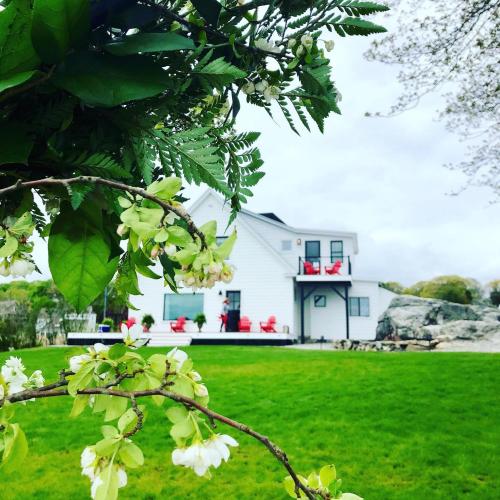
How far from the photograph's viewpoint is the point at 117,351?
2.65 ft

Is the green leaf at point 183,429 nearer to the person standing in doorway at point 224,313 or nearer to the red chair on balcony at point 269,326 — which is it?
the red chair on balcony at point 269,326

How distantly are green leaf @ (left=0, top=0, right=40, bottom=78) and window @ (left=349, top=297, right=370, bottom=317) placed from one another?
2785 centimetres

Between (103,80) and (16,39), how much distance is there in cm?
12

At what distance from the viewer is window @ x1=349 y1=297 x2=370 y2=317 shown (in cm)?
2767

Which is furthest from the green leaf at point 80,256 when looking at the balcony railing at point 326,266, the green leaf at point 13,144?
the balcony railing at point 326,266

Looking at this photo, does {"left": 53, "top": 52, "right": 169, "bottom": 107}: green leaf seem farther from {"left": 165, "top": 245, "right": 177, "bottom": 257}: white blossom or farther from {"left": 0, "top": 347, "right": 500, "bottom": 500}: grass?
{"left": 0, "top": 347, "right": 500, "bottom": 500}: grass

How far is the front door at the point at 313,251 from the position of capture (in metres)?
28.3

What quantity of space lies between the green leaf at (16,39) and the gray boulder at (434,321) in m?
23.8

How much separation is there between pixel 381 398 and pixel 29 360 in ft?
31.8

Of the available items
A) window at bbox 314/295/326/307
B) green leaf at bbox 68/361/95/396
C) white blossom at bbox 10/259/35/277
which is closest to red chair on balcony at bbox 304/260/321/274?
window at bbox 314/295/326/307

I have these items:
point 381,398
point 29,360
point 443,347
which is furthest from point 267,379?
point 443,347

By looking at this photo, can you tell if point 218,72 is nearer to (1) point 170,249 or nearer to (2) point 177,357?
(1) point 170,249

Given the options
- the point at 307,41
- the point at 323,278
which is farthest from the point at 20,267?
the point at 323,278

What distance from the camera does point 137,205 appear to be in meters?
0.72
